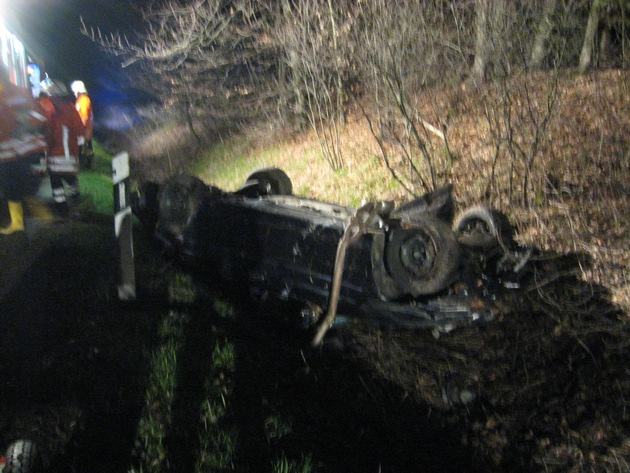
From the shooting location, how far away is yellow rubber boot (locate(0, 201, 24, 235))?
299 inches

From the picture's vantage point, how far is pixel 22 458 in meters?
3.21

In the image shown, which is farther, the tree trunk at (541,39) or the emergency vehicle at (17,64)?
the emergency vehicle at (17,64)

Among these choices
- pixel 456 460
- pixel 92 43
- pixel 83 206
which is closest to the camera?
pixel 456 460

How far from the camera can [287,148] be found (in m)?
14.3

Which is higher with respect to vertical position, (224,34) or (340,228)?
(224,34)

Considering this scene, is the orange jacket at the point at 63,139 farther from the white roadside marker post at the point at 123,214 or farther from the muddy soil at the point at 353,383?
the white roadside marker post at the point at 123,214

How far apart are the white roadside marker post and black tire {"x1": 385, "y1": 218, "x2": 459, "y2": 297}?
7.45ft

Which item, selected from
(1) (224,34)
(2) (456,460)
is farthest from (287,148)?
(2) (456,460)

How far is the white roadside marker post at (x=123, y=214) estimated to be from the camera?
511cm

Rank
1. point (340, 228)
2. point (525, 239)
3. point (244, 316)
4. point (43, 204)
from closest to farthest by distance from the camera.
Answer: point (340, 228) → point (244, 316) → point (525, 239) → point (43, 204)

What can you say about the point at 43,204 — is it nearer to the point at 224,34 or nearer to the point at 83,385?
the point at 83,385

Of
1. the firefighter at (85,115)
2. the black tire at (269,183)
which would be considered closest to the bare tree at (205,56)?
the firefighter at (85,115)

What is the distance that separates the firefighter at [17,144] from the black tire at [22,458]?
495 centimetres

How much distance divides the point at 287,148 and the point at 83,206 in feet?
18.8
